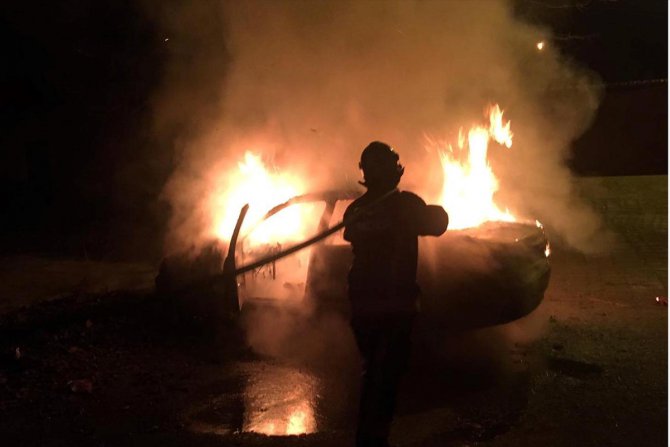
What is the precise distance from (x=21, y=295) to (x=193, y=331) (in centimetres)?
379

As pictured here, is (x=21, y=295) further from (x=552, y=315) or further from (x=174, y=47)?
(x=552, y=315)

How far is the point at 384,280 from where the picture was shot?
10.9 ft

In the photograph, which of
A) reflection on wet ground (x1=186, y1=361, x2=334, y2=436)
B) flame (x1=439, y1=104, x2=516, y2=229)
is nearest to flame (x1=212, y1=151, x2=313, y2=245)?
reflection on wet ground (x1=186, y1=361, x2=334, y2=436)

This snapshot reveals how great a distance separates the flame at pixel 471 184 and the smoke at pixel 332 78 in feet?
2.77

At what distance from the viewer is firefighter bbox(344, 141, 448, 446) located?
10.9ft

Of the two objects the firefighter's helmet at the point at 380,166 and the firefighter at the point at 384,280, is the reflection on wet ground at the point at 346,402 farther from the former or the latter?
the firefighter's helmet at the point at 380,166

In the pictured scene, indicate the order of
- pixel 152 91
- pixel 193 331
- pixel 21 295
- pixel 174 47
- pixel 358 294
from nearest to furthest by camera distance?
pixel 358 294 → pixel 193 331 → pixel 21 295 → pixel 174 47 → pixel 152 91

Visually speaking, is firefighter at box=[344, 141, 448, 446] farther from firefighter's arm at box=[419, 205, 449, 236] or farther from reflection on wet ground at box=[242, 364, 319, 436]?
reflection on wet ground at box=[242, 364, 319, 436]

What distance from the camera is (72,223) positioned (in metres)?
14.4

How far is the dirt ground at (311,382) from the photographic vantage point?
3.84 metres

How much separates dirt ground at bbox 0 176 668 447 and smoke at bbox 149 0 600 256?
2630 millimetres


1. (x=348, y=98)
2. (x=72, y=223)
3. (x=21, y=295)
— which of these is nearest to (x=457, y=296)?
(x=348, y=98)

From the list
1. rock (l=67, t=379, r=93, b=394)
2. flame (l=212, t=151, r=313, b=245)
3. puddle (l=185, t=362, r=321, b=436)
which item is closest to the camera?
puddle (l=185, t=362, r=321, b=436)

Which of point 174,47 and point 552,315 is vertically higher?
point 174,47
